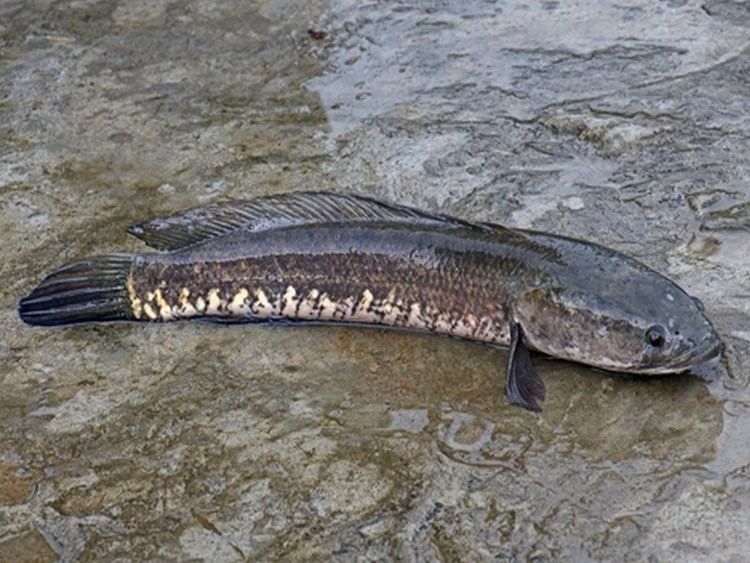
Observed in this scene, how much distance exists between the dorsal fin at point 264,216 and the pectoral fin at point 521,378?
629 mm

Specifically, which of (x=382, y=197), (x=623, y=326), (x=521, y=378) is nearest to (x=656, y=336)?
(x=623, y=326)

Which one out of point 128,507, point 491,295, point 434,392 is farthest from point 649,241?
point 128,507

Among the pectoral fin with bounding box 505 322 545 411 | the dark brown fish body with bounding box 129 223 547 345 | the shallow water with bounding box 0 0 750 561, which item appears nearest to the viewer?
the shallow water with bounding box 0 0 750 561

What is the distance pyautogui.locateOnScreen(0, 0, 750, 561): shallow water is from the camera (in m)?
3.56

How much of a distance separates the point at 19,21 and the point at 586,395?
4917mm

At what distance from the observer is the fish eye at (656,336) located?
3918 millimetres

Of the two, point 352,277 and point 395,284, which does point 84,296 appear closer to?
point 352,277

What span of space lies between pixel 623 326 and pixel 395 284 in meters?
0.91

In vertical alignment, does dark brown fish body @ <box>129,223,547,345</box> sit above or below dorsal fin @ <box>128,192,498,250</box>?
below

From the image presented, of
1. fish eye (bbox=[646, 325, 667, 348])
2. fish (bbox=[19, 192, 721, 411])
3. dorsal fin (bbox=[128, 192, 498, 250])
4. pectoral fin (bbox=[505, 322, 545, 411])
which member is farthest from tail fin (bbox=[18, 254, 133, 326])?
fish eye (bbox=[646, 325, 667, 348])

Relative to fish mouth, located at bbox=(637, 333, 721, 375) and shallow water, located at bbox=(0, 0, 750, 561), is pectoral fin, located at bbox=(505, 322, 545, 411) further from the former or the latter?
fish mouth, located at bbox=(637, 333, 721, 375)

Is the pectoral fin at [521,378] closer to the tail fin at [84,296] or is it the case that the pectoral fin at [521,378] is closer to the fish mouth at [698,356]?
the fish mouth at [698,356]

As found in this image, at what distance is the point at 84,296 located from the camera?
464 cm

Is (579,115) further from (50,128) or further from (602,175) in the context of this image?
(50,128)
